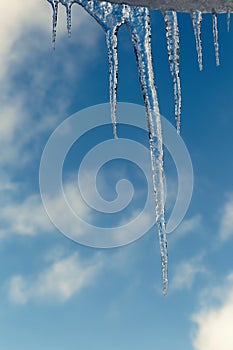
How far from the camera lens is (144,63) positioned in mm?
4211

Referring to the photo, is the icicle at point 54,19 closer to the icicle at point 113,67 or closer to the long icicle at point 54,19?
the long icicle at point 54,19

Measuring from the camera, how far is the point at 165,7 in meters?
3.78

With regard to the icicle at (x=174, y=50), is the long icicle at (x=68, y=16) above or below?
above

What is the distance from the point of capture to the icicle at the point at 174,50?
409 centimetres

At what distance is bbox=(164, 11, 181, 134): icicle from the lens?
13.4ft

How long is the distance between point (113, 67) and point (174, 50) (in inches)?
17.1

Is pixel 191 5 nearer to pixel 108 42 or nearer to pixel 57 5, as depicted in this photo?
pixel 108 42

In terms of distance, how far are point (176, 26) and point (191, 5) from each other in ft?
1.17

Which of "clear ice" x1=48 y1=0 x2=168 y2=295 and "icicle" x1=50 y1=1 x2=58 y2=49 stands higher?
"icicle" x1=50 y1=1 x2=58 y2=49

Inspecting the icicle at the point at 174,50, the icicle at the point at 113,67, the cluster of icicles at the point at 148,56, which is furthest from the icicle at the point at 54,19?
the icicle at the point at 174,50

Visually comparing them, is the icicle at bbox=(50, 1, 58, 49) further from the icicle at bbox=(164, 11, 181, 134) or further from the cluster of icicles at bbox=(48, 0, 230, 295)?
the icicle at bbox=(164, 11, 181, 134)

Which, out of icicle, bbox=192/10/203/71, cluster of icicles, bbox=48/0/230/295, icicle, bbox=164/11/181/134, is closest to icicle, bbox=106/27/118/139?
cluster of icicles, bbox=48/0/230/295

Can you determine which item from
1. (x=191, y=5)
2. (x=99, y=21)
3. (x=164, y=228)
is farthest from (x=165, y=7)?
(x=164, y=228)

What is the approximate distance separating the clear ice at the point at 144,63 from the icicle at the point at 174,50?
0.52 feet
